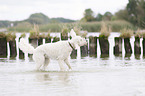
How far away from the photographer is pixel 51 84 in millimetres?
10656

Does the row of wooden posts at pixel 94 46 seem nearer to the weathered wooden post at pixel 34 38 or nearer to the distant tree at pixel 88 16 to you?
the weathered wooden post at pixel 34 38

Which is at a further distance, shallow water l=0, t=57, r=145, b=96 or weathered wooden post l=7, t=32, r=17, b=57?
weathered wooden post l=7, t=32, r=17, b=57

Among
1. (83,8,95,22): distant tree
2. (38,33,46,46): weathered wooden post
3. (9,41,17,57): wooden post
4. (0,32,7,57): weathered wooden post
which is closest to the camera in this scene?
(0,32,7,57): weathered wooden post

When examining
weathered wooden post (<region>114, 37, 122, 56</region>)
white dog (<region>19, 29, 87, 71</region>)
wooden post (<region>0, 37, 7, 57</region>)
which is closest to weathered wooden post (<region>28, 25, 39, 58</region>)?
wooden post (<region>0, 37, 7, 57</region>)

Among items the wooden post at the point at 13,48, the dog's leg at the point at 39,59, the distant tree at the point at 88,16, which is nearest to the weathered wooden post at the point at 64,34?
the wooden post at the point at 13,48

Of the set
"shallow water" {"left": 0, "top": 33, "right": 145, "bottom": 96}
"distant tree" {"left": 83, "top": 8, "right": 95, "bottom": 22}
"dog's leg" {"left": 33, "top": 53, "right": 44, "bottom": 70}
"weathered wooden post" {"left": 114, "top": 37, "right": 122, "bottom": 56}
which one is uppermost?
"distant tree" {"left": 83, "top": 8, "right": 95, "bottom": 22}

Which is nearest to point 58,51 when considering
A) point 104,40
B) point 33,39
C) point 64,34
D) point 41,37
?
point 64,34

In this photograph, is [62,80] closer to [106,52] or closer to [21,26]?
[106,52]

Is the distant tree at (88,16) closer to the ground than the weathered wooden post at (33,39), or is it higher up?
higher up

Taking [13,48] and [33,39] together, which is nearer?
[33,39]

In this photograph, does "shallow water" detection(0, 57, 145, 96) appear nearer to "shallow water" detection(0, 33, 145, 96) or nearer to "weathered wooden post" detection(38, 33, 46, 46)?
"shallow water" detection(0, 33, 145, 96)

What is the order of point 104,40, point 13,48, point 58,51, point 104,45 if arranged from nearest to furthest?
point 58,51 < point 104,40 < point 104,45 < point 13,48

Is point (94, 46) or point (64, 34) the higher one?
point (64, 34)

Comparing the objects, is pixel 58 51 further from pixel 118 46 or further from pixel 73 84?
pixel 118 46
